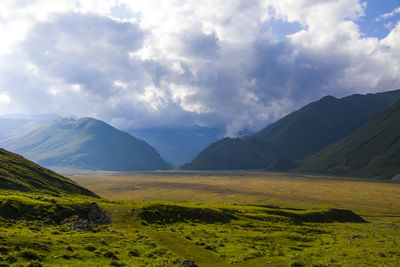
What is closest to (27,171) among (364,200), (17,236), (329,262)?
(17,236)

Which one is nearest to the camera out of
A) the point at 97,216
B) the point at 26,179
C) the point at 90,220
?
the point at 90,220

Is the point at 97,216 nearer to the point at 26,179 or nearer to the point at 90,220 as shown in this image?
the point at 90,220

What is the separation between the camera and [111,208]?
5916 cm

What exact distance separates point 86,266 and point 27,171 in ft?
283

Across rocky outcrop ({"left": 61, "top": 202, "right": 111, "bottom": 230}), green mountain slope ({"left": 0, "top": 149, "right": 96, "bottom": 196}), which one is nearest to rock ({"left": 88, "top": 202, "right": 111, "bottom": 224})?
rocky outcrop ({"left": 61, "top": 202, "right": 111, "bottom": 230})

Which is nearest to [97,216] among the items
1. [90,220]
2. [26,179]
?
[90,220]

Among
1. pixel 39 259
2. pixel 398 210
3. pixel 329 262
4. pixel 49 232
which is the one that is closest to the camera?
pixel 39 259

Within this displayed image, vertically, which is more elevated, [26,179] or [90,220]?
[26,179]

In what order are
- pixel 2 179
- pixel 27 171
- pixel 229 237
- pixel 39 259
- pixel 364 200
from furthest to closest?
pixel 364 200 < pixel 27 171 < pixel 2 179 < pixel 229 237 < pixel 39 259

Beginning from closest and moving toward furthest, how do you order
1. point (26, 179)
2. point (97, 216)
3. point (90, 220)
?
point (90, 220) < point (97, 216) < point (26, 179)

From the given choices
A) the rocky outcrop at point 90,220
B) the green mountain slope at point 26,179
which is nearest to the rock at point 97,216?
the rocky outcrop at point 90,220

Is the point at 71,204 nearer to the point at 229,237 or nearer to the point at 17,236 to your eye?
the point at 17,236

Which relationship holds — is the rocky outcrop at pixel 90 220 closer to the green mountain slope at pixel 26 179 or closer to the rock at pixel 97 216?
the rock at pixel 97 216

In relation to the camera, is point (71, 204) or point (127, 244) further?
point (71, 204)
